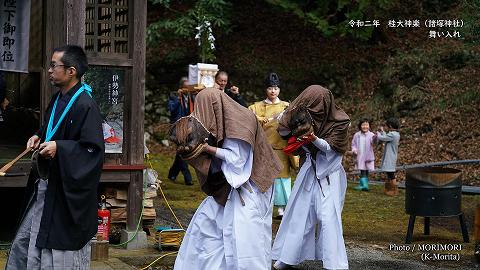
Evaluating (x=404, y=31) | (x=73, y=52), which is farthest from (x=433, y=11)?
(x=73, y=52)

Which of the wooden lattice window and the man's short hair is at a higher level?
the wooden lattice window

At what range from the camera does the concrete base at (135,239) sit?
979 cm

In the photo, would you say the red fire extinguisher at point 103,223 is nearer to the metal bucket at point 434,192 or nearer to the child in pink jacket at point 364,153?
the metal bucket at point 434,192

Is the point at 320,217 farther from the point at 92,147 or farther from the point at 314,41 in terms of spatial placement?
the point at 314,41

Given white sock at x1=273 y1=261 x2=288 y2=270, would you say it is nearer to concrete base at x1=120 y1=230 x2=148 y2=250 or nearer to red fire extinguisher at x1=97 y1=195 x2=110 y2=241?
concrete base at x1=120 y1=230 x2=148 y2=250

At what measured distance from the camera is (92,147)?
6.41 metres

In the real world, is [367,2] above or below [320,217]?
above

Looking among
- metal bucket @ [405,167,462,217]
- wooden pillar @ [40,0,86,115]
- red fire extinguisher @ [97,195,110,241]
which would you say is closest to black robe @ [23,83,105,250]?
wooden pillar @ [40,0,86,115]

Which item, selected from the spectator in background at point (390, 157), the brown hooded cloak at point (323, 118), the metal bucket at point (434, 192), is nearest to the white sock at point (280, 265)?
the brown hooded cloak at point (323, 118)

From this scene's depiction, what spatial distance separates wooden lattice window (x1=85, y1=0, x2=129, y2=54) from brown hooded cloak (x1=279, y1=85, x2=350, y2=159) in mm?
2030

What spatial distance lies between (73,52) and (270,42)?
17942 mm

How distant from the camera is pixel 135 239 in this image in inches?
386

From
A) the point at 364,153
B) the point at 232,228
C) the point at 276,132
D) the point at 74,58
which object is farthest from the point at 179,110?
the point at 74,58

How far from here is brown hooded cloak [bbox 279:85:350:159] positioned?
9.45 meters
